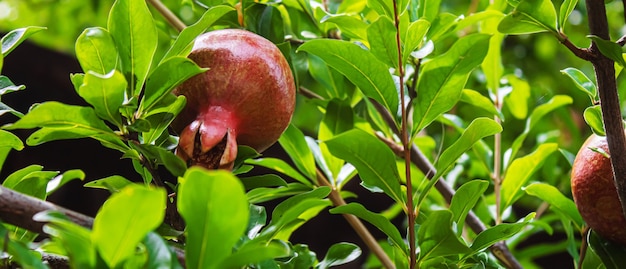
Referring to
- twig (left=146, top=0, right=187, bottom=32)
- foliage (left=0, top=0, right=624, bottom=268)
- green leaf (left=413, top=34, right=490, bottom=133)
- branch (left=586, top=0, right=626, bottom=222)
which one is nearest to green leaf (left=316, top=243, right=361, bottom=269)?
foliage (left=0, top=0, right=624, bottom=268)

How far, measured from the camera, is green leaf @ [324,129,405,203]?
518 mm

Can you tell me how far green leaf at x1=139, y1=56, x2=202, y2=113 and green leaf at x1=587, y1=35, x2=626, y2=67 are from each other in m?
0.29

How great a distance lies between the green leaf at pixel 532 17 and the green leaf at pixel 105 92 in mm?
303

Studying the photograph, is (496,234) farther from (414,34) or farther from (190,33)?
(190,33)

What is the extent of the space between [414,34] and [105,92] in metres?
0.25

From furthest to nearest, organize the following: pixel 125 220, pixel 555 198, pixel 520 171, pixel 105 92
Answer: pixel 520 171
pixel 555 198
pixel 105 92
pixel 125 220

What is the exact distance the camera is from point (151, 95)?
47cm

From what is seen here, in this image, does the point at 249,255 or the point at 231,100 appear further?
the point at 231,100

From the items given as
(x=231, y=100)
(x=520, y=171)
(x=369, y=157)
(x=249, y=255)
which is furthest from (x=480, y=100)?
(x=249, y=255)

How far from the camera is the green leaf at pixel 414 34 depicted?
54 centimetres

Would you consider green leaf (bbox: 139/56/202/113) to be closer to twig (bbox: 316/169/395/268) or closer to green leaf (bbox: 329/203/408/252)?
green leaf (bbox: 329/203/408/252)

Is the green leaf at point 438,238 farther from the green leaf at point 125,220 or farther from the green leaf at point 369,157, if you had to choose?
the green leaf at point 125,220

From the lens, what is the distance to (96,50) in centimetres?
47

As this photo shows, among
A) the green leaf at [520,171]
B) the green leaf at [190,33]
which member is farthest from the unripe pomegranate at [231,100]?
the green leaf at [520,171]
